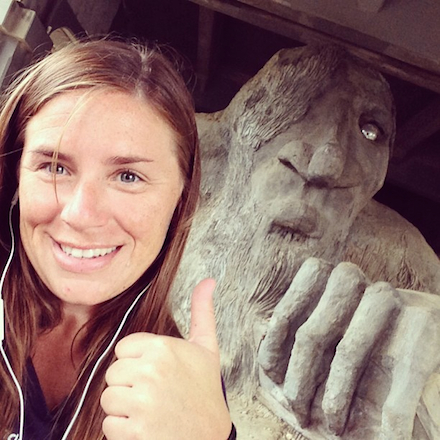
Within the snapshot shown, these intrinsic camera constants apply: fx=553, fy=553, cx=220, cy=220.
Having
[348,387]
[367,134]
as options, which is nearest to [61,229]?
[348,387]

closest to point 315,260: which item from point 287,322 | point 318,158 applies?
point 287,322

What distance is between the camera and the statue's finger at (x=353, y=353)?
0.71 metres

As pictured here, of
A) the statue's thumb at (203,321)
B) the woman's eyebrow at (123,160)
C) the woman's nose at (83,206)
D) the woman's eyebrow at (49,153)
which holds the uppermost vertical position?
the woman's eyebrow at (123,160)

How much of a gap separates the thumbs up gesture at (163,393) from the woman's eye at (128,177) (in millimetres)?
163

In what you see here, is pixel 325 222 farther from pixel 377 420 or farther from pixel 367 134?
pixel 377 420

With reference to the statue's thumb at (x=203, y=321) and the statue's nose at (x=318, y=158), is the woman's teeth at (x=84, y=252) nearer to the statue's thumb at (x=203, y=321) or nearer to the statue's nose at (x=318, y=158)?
the statue's thumb at (x=203, y=321)

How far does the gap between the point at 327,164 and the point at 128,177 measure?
477 mm

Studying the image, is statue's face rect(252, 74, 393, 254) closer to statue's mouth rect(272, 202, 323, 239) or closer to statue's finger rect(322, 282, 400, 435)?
statue's mouth rect(272, 202, 323, 239)

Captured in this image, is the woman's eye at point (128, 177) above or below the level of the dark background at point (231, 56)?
below

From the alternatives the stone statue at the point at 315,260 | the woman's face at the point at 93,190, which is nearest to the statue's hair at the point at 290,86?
the stone statue at the point at 315,260

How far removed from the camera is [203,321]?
55 centimetres

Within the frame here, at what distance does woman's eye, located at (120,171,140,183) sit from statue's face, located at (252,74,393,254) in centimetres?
45

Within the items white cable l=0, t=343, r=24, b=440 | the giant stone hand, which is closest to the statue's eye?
the giant stone hand

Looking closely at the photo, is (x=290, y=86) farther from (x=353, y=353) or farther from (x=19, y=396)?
(x=19, y=396)
